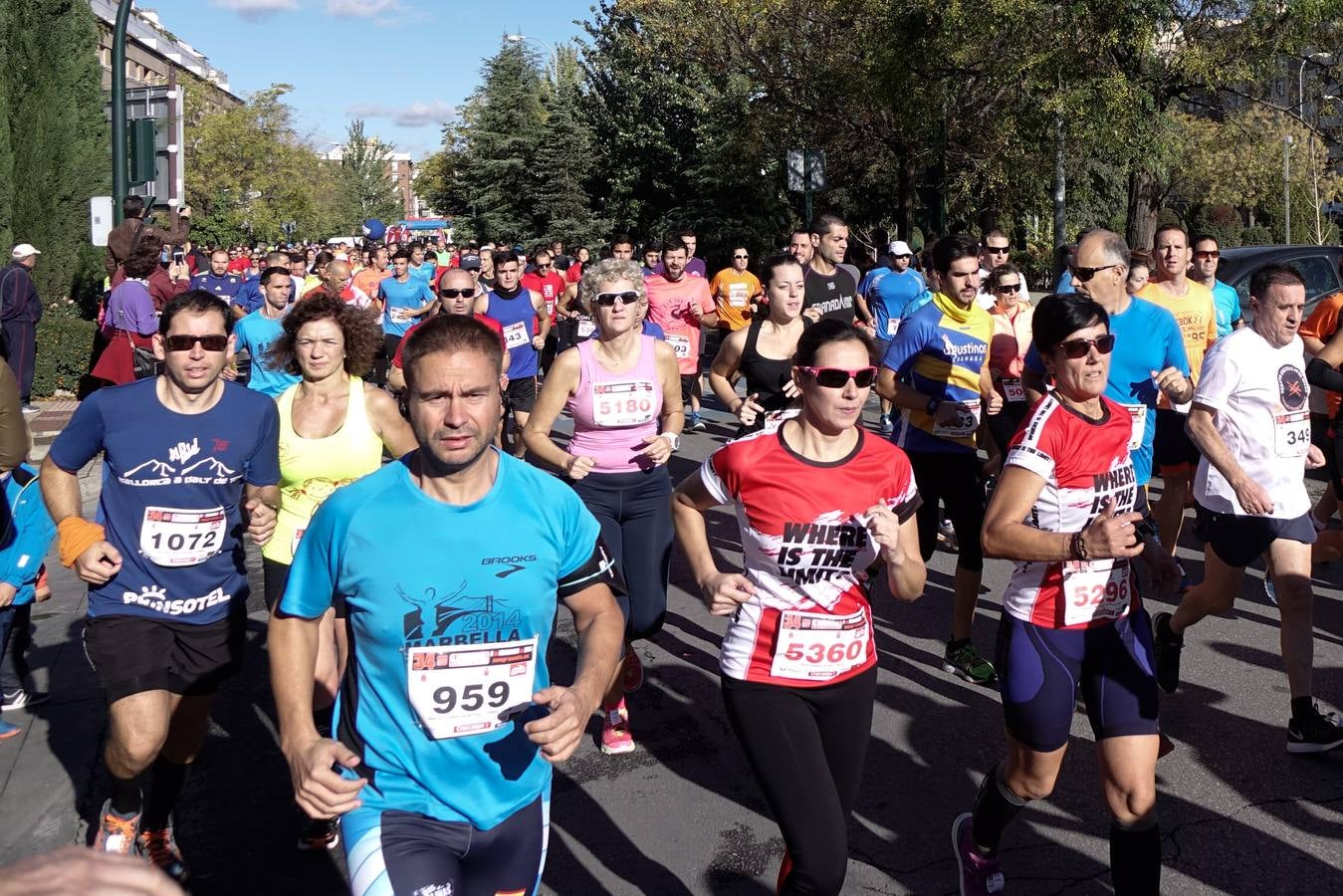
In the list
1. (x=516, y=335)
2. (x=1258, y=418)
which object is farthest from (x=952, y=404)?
(x=516, y=335)

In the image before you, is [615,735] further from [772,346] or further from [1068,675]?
[772,346]

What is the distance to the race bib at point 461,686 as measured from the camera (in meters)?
2.77

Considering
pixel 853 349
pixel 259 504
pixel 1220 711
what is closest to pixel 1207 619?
pixel 1220 711

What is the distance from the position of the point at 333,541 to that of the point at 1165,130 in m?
18.1

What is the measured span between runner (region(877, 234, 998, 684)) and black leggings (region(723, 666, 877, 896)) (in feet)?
8.64

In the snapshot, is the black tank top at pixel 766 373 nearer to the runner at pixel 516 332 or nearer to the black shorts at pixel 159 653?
the black shorts at pixel 159 653

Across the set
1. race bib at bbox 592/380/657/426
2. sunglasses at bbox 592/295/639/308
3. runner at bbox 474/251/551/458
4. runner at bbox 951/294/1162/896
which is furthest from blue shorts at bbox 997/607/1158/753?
runner at bbox 474/251/551/458

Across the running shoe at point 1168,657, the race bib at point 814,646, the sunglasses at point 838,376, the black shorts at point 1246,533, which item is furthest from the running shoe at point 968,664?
the sunglasses at point 838,376

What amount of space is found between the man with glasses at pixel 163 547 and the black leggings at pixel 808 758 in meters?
1.85

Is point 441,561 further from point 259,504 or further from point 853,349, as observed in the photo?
point 259,504

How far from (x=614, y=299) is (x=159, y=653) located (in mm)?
2567

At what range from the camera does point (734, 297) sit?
43.7ft

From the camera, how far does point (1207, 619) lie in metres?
7.05

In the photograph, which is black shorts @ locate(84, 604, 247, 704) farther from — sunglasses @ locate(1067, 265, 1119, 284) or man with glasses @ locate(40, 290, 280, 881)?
sunglasses @ locate(1067, 265, 1119, 284)
